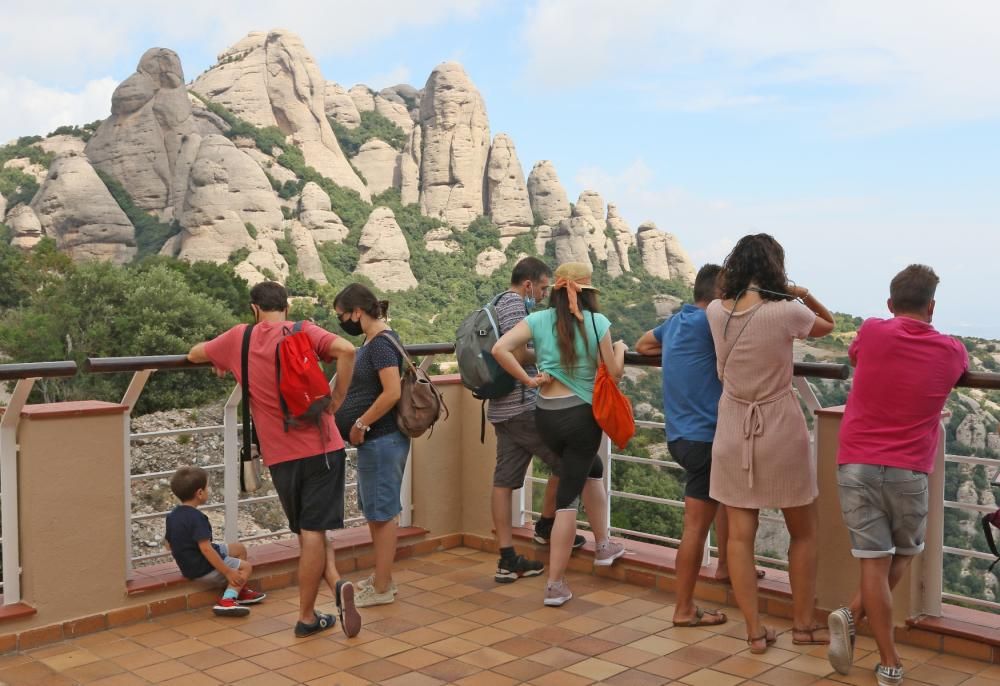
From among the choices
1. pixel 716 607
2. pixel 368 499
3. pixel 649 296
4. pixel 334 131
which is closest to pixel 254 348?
pixel 368 499

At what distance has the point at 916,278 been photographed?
122 inches

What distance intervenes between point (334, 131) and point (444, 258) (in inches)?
A: 997

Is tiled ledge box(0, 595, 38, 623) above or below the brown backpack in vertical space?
below

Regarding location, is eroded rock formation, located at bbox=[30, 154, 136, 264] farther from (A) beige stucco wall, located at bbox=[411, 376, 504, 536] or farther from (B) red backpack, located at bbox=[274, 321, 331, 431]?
(B) red backpack, located at bbox=[274, 321, 331, 431]

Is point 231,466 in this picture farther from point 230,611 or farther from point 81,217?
point 81,217

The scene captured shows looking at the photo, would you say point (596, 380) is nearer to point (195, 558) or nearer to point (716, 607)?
point (716, 607)

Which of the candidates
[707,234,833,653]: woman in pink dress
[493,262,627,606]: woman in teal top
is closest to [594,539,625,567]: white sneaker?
[493,262,627,606]: woman in teal top

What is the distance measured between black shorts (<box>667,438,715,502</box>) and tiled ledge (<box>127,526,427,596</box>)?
1.89 m

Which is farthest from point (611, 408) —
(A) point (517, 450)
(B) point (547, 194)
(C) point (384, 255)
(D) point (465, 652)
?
(B) point (547, 194)

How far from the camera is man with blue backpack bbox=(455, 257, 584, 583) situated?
4.36 m

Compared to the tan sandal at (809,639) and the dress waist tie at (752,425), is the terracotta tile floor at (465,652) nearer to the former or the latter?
the tan sandal at (809,639)

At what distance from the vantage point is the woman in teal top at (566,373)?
13.1 ft

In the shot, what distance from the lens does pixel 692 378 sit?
12.2 feet

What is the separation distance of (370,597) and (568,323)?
158cm
